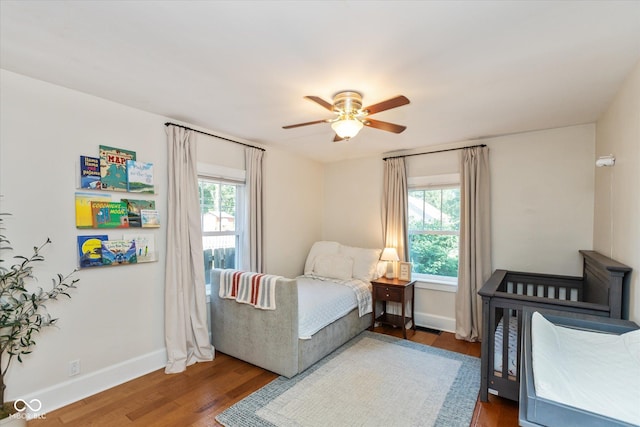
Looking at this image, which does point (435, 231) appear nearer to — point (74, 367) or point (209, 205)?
point (209, 205)

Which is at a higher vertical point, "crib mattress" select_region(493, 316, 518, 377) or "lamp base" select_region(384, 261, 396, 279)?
"lamp base" select_region(384, 261, 396, 279)

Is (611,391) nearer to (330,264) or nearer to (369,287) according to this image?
(369,287)

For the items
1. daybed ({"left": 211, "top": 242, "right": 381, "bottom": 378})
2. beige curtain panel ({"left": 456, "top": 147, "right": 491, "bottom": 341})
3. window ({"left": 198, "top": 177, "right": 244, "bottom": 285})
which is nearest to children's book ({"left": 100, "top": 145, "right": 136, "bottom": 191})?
window ({"left": 198, "top": 177, "right": 244, "bottom": 285})

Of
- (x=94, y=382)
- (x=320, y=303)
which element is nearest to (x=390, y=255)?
(x=320, y=303)

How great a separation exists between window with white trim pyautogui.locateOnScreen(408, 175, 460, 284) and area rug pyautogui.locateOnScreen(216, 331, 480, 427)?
117 cm

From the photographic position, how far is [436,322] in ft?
12.8

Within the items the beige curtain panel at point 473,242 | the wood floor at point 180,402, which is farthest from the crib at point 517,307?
the beige curtain panel at point 473,242

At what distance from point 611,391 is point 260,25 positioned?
2.15 m

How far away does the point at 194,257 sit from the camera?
3008mm

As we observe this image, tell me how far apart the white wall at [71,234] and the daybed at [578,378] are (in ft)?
9.65

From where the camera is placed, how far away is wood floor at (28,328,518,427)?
82.8 inches

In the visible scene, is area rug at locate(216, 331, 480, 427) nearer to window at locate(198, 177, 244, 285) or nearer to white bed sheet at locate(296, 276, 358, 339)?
white bed sheet at locate(296, 276, 358, 339)

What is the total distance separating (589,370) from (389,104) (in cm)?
174
